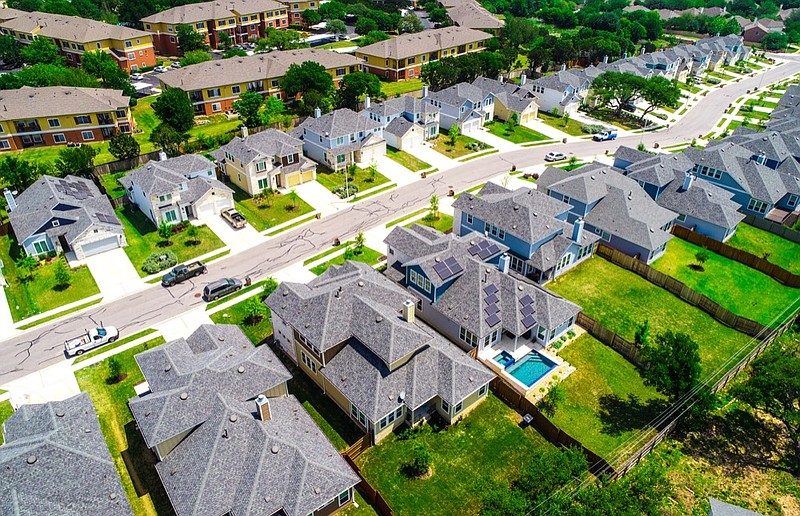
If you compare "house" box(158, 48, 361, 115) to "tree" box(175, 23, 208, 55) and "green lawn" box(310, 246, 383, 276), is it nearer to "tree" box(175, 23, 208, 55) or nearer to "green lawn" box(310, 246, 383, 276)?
"tree" box(175, 23, 208, 55)

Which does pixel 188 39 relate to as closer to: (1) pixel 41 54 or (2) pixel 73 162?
(1) pixel 41 54

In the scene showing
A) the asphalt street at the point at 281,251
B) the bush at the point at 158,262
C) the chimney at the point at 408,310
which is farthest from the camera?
the bush at the point at 158,262

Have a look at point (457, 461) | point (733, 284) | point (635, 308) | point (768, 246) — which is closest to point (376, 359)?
point (457, 461)

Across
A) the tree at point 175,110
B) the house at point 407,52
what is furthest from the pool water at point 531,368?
the house at point 407,52

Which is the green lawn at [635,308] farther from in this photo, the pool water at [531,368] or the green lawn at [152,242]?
the green lawn at [152,242]

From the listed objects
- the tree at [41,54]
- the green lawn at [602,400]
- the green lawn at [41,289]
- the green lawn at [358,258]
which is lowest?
the green lawn at [602,400]

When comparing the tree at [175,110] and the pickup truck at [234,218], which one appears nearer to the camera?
the pickup truck at [234,218]
